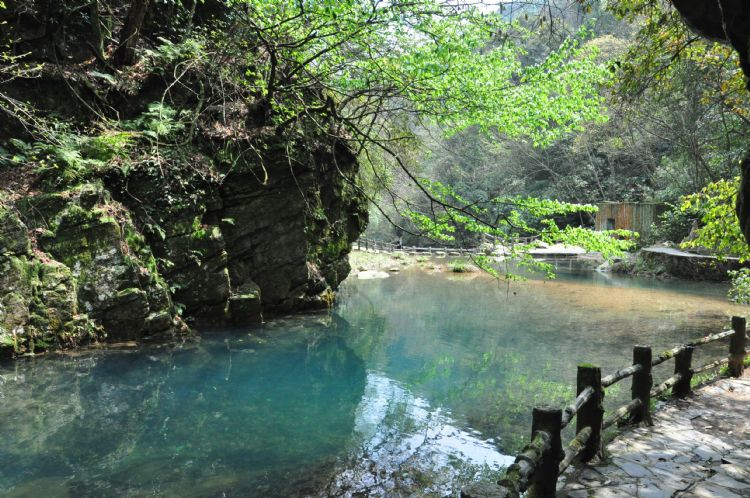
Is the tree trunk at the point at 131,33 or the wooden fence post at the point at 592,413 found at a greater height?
the tree trunk at the point at 131,33

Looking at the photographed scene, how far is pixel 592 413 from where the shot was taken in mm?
4246

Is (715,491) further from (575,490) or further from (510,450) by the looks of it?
(510,450)

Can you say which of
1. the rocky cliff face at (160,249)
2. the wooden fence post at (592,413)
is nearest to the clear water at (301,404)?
the rocky cliff face at (160,249)

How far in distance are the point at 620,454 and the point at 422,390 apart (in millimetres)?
4416

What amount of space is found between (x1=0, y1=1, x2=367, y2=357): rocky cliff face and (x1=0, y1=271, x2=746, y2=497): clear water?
3.02 feet

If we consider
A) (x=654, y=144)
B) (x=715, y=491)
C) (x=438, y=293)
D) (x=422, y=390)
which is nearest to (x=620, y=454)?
(x=715, y=491)

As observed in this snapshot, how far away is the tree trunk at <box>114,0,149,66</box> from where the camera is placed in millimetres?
10406

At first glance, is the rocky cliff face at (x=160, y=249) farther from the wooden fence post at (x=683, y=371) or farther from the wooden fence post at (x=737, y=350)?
the wooden fence post at (x=737, y=350)

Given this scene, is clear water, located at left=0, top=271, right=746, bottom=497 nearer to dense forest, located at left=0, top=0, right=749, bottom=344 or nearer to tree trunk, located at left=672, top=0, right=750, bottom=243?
dense forest, located at left=0, top=0, right=749, bottom=344

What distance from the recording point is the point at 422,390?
28.1 ft

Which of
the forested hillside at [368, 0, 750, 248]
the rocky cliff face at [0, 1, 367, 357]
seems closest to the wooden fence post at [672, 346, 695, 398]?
the forested hillside at [368, 0, 750, 248]

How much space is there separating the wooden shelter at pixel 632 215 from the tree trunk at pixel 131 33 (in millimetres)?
27392

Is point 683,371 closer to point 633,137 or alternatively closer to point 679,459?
point 679,459

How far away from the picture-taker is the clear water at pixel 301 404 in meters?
5.32
